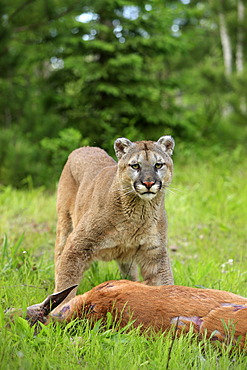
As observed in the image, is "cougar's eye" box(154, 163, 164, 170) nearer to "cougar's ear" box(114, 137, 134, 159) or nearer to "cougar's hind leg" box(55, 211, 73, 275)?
"cougar's ear" box(114, 137, 134, 159)

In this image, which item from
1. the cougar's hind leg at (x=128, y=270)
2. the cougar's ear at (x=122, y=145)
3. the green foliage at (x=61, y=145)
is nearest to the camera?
the cougar's ear at (x=122, y=145)

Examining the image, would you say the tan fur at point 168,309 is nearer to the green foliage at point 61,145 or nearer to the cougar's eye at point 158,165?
the cougar's eye at point 158,165

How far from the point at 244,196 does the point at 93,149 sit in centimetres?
357

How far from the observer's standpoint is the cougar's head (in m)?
4.18

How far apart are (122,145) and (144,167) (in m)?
0.43

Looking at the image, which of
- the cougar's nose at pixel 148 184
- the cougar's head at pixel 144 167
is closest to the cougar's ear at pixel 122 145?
the cougar's head at pixel 144 167

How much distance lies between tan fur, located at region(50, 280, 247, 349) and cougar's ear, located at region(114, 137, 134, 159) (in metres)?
1.45

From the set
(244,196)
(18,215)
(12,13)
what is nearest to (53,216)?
(18,215)

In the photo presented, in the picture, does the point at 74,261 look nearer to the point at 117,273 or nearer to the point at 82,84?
the point at 117,273

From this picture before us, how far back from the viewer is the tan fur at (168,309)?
124 inches

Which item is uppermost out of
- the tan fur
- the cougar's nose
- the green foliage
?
the cougar's nose

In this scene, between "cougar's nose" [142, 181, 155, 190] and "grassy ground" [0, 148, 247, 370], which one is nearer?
"grassy ground" [0, 148, 247, 370]

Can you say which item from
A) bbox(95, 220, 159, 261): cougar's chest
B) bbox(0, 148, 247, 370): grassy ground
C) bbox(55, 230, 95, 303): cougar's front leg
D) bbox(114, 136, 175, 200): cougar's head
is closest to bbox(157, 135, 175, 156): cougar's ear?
bbox(114, 136, 175, 200): cougar's head

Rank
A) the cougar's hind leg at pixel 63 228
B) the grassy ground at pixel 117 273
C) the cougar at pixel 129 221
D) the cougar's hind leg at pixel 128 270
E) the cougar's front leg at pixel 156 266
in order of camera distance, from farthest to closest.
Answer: the cougar's hind leg at pixel 63 228, the cougar's hind leg at pixel 128 270, the cougar's front leg at pixel 156 266, the cougar at pixel 129 221, the grassy ground at pixel 117 273
